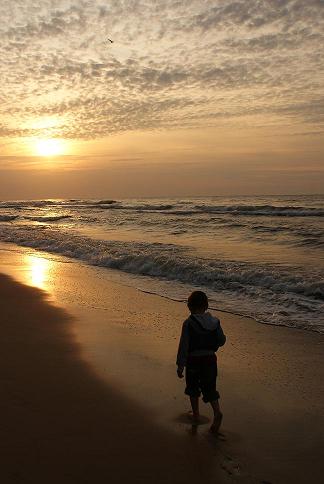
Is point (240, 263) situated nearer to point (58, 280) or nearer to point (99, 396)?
point (58, 280)

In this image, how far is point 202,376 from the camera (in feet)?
14.3

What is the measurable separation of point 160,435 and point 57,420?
3.08 ft

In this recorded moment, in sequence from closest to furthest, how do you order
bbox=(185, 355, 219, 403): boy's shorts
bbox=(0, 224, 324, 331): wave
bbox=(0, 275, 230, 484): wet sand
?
1. bbox=(0, 275, 230, 484): wet sand
2. bbox=(185, 355, 219, 403): boy's shorts
3. bbox=(0, 224, 324, 331): wave

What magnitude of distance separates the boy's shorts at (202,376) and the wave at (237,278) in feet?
12.9

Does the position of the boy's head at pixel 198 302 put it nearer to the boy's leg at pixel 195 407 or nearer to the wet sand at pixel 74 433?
the boy's leg at pixel 195 407

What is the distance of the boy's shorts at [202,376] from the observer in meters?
4.32

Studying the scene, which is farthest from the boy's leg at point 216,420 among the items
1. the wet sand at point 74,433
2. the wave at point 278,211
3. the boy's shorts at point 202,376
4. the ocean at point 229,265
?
the wave at point 278,211

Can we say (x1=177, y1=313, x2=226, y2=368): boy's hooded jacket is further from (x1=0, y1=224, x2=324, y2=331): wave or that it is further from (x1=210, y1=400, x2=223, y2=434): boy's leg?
(x1=0, y1=224, x2=324, y2=331): wave

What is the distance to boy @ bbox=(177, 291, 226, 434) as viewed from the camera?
4.33 m

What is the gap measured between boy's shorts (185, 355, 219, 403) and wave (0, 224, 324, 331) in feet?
12.9

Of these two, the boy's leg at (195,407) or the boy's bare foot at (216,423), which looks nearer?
the boy's bare foot at (216,423)

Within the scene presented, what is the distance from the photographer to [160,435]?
13.6ft

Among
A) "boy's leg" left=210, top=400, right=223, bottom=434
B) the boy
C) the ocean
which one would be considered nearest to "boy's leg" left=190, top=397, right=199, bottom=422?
the boy

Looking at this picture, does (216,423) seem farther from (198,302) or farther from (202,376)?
(198,302)
